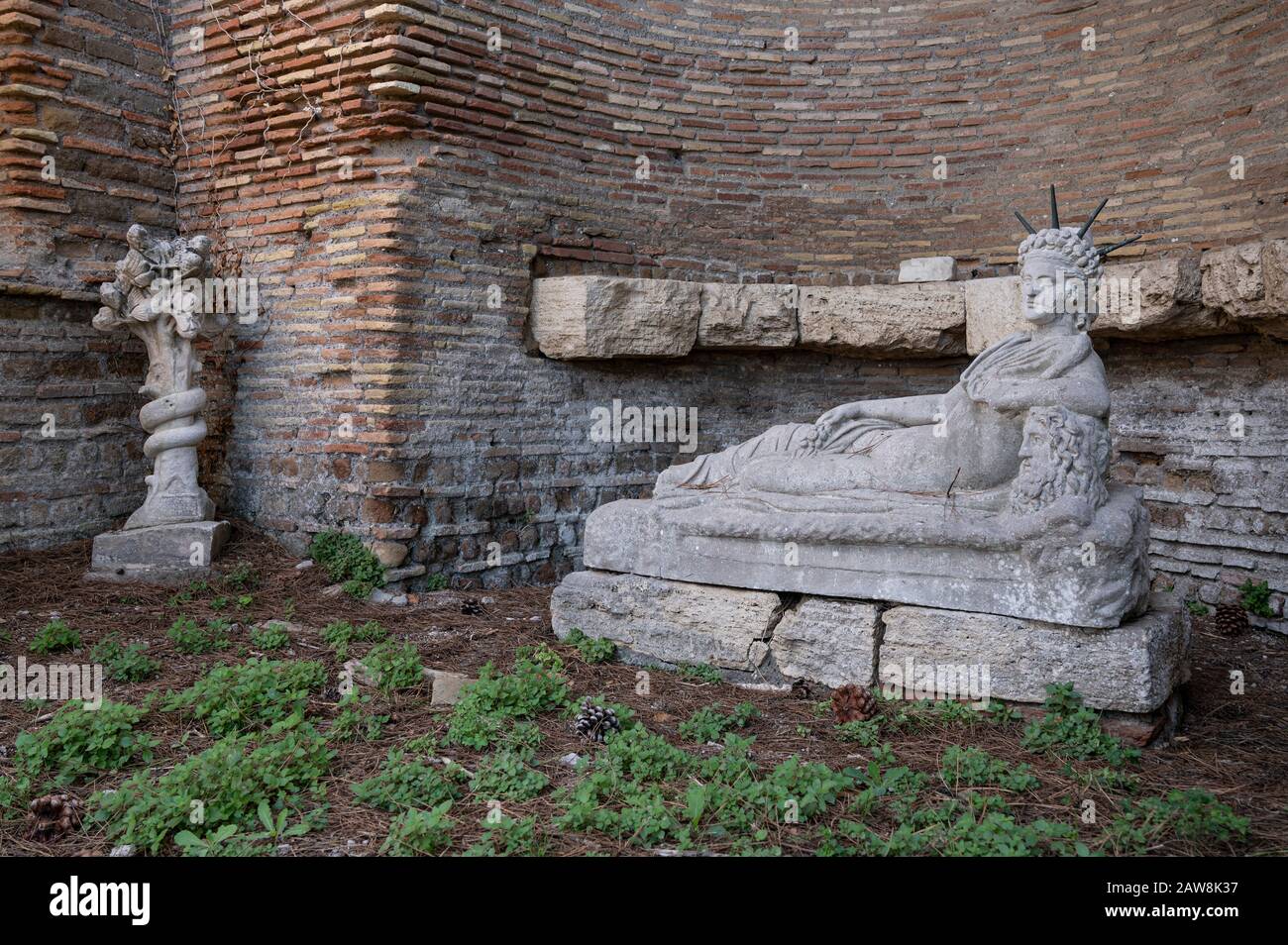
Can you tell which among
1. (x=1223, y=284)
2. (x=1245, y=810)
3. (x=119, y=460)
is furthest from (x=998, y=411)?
(x=119, y=460)

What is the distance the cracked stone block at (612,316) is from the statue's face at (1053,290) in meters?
2.98

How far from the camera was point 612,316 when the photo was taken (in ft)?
21.0

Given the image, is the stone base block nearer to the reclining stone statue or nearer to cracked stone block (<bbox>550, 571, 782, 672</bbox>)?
cracked stone block (<bbox>550, 571, 782, 672</bbox>)

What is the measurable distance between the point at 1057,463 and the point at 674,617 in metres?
1.82

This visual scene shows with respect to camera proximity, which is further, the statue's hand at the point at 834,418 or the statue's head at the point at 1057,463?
the statue's hand at the point at 834,418

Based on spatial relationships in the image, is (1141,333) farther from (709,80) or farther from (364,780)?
(364,780)

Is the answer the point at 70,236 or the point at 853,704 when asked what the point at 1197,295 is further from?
the point at 70,236

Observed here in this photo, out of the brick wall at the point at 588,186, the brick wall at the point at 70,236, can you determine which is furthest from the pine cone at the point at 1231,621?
the brick wall at the point at 70,236

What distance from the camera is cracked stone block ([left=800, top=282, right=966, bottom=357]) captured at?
665cm

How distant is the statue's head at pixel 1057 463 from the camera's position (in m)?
3.67

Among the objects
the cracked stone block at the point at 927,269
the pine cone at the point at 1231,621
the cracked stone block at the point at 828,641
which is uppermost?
the cracked stone block at the point at 927,269

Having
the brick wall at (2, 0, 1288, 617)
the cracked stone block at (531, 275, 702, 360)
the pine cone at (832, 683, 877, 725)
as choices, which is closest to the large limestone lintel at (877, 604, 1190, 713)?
the pine cone at (832, 683, 877, 725)

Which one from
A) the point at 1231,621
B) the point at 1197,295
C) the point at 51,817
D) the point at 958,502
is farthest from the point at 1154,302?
the point at 51,817

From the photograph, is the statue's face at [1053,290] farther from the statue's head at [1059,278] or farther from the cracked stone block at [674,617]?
the cracked stone block at [674,617]
